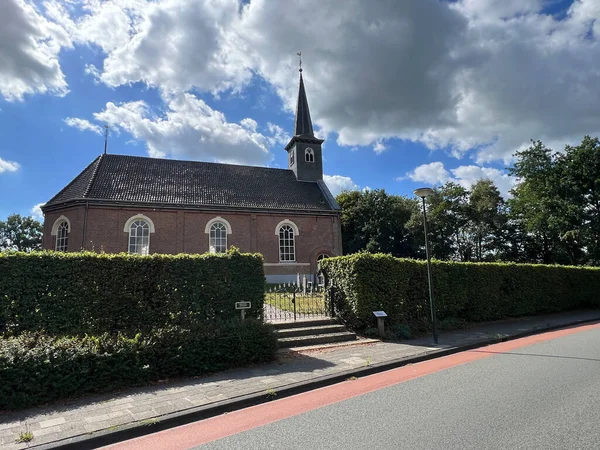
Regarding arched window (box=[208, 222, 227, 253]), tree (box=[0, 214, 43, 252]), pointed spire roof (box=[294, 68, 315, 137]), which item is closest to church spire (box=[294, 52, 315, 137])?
→ pointed spire roof (box=[294, 68, 315, 137])

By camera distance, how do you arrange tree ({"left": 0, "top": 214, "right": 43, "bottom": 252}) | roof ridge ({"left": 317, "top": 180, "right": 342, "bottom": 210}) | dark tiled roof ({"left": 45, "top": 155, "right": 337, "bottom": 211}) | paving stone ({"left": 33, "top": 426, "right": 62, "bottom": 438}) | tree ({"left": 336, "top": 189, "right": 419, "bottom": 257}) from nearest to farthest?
paving stone ({"left": 33, "top": 426, "right": 62, "bottom": 438}) < dark tiled roof ({"left": 45, "top": 155, "right": 337, "bottom": 211}) < roof ridge ({"left": 317, "top": 180, "right": 342, "bottom": 210}) < tree ({"left": 336, "top": 189, "right": 419, "bottom": 257}) < tree ({"left": 0, "top": 214, "right": 43, "bottom": 252})

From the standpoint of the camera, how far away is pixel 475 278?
16234mm

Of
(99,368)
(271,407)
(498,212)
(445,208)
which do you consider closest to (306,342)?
(271,407)

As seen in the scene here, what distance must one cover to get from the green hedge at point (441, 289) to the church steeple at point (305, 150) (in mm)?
21264

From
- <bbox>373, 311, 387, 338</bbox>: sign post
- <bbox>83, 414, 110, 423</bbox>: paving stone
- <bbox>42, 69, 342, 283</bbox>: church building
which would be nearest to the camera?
<bbox>83, 414, 110, 423</bbox>: paving stone

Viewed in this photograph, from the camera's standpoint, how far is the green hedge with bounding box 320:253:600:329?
12.7 m

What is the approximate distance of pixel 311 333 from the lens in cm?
1173

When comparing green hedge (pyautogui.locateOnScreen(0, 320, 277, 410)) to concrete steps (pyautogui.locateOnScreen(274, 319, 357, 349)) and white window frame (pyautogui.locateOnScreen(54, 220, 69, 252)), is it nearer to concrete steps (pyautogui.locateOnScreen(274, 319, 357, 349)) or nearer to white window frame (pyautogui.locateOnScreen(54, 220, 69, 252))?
concrete steps (pyautogui.locateOnScreen(274, 319, 357, 349))

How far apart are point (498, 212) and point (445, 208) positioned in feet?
21.2

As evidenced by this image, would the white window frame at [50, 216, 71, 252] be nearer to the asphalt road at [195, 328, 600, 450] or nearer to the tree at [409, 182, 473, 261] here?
the asphalt road at [195, 328, 600, 450]

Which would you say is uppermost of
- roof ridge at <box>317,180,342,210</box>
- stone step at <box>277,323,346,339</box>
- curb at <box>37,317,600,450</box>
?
roof ridge at <box>317,180,342,210</box>

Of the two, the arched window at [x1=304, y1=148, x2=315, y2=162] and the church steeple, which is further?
the arched window at [x1=304, y1=148, x2=315, y2=162]

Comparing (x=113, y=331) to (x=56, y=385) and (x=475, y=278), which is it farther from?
(x=475, y=278)

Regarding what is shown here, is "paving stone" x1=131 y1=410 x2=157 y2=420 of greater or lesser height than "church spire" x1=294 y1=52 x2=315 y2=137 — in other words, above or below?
below
